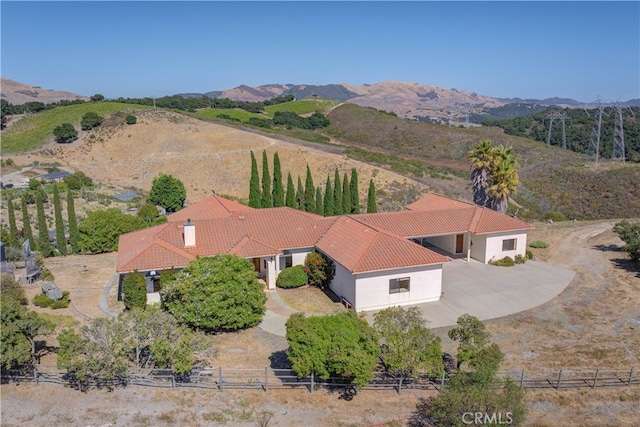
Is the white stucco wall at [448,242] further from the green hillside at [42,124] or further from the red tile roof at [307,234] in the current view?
the green hillside at [42,124]

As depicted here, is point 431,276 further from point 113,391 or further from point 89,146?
point 89,146

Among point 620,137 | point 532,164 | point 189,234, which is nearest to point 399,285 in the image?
point 189,234

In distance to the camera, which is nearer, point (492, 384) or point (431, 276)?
point (492, 384)

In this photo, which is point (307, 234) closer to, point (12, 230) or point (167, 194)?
point (12, 230)

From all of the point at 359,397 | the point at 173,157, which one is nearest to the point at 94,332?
the point at 359,397

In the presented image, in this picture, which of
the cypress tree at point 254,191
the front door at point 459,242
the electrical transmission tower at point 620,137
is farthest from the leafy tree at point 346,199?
the electrical transmission tower at point 620,137

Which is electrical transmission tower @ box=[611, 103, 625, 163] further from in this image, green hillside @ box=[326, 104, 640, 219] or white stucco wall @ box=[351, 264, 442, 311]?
white stucco wall @ box=[351, 264, 442, 311]
